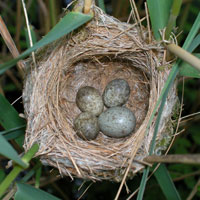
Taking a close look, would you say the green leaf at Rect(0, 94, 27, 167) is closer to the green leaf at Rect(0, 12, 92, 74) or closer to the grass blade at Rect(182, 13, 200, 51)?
the green leaf at Rect(0, 12, 92, 74)

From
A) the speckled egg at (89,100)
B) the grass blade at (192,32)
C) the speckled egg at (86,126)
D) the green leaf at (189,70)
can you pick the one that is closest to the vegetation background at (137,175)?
the speckled egg at (86,126)

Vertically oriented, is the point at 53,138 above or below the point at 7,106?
below

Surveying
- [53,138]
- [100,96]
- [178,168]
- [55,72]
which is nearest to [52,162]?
[53,138]

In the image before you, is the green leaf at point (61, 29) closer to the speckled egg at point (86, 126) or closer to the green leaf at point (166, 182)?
the green leaf at point (166, 182)

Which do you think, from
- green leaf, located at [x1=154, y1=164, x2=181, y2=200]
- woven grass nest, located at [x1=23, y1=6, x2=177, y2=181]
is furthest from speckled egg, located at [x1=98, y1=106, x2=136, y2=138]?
green leaf, located at [x1=154, y1=164, x2=181, y2=200]

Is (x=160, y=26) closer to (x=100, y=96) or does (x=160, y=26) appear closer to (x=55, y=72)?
(x=55, y=72)
